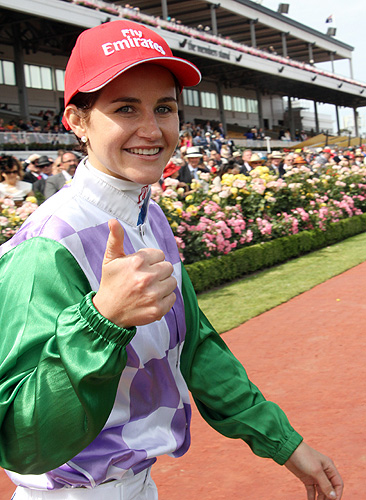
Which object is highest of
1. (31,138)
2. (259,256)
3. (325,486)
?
(31,138)

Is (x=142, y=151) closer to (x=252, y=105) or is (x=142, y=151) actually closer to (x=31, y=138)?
(x=31, y=138)

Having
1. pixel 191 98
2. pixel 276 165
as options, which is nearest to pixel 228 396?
pixel 276 165

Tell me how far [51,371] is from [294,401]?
323cm

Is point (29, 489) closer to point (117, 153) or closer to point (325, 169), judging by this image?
point (117, 153)

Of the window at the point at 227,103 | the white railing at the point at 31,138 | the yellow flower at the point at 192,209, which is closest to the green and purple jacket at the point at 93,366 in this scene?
the yellow flower at the point at 192,209

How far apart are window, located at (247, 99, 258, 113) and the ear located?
148 feet

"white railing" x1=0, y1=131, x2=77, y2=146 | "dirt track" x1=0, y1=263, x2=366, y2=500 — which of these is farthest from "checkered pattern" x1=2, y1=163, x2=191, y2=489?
"white railing" x1=0, y1=131, x2=77, y2=146

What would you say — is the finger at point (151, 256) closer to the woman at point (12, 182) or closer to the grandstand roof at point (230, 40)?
the woman at point (12, 182)

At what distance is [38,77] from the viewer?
95.5 ft

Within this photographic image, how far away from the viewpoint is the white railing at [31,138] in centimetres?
1717

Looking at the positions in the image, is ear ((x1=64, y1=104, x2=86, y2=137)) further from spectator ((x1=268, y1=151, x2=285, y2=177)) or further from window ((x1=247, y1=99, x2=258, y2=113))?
window ((x1=247, y1=99, x2=258, y2=113))

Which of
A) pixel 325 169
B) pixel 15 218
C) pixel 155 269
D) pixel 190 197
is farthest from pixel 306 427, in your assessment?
pixel 325 169

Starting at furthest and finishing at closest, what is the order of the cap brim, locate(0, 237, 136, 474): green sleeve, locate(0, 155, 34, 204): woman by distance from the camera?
locate(0, 155, 34, 204): woman → the cap brim → locate(0, 237, 136, 474): green sleeve

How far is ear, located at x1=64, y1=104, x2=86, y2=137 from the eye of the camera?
1.33 metres
